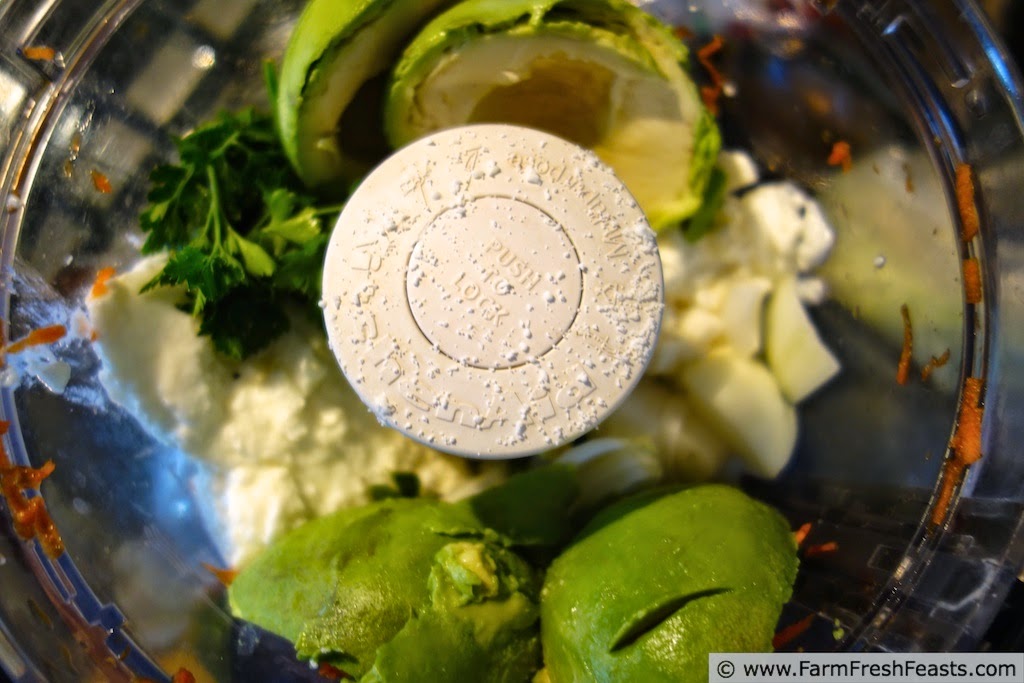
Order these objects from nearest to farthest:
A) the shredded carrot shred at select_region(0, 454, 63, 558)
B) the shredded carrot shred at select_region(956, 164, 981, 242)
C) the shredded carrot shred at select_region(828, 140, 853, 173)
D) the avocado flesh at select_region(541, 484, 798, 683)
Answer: the avocado flesh at select_region(541, 484, 798, 683)
the shredded carrot shred at select_region(0, 454, 63, 558)
the shredded carrot shred at select_region(956, 164, 981, 242)
the shredded carrot shred at select_region(828, 140, 853, 173)

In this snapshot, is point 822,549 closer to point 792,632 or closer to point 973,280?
point 792,632

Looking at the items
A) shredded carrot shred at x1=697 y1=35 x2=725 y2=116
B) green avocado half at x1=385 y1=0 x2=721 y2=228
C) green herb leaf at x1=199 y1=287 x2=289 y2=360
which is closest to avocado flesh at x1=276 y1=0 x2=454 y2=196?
green avocado half at x1=385 y1=0 x2=721 y2=228

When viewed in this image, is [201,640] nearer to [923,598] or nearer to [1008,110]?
[923,598]

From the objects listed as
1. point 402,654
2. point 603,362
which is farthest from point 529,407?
point 402,654

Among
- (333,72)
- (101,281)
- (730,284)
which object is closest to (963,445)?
(730,284)

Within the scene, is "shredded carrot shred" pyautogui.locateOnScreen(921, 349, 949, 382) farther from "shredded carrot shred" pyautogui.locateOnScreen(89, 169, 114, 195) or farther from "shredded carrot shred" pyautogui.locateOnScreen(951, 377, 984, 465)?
"shredded carrot shred" pyautogui.locateOnScreen(89, 169, 114, 195)

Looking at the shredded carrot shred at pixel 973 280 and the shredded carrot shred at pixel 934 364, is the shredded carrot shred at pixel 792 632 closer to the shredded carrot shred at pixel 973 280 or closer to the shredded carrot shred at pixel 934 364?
the shredded carrot shred at pixel 934 364

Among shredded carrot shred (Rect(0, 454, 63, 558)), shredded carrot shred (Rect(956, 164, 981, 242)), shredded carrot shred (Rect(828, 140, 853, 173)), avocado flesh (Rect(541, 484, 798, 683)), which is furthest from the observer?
shredded carrot shred (Rect(828, 140, 853, 173))
